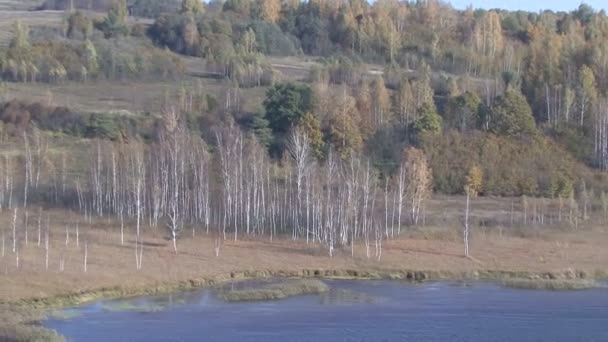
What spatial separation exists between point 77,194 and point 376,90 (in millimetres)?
21820

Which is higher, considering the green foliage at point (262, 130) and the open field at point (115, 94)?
the open field at point (115, 94)

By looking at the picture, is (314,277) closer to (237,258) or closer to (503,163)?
(237,258)

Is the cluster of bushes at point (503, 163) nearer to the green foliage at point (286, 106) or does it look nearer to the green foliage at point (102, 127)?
the green foliage at point (286, 106)

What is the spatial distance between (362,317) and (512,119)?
1264 inches

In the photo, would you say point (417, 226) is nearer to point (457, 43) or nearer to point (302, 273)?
point (302, 273)

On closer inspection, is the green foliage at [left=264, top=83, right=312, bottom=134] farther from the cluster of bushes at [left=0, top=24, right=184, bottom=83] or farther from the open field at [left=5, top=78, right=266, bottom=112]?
the cluster of bushes at [left=0, top=24, right=184, bottom=83]

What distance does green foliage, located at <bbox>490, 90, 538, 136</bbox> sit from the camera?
60688mm

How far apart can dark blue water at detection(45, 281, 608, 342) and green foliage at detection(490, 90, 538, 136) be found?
25.7m

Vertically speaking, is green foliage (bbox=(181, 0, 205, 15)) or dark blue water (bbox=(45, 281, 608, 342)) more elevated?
green foliage (bbox=(181, 0, 205, 15))

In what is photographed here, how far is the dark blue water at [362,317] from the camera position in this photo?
28.4 metres

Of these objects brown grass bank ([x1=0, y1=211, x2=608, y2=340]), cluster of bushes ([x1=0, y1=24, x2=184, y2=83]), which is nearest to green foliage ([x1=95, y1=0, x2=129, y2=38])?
cluster of bushes ([x1=0, y1=24, x2=184, y2=83])

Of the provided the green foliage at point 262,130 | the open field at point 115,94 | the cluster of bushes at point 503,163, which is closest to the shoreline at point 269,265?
the cluster of bushes at point 503,163

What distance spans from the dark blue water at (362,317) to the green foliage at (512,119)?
2575cm

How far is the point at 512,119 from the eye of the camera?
200 feet
